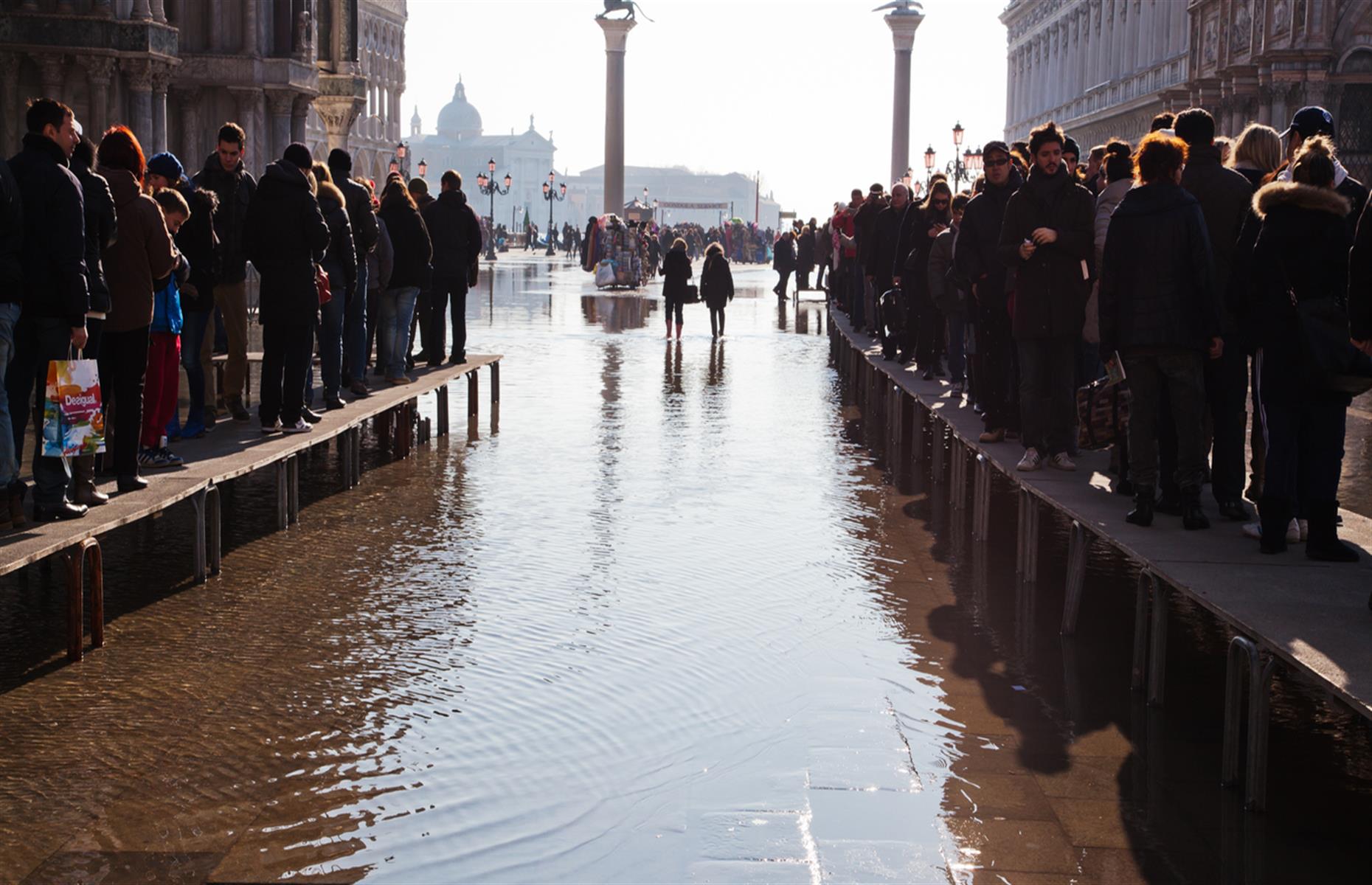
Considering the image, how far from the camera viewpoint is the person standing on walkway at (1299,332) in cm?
690

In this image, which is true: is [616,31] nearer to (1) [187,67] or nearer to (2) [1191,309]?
(1) [187,67]

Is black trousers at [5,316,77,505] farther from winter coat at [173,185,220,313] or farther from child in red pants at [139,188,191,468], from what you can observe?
winter coat at [173,185,220,313]

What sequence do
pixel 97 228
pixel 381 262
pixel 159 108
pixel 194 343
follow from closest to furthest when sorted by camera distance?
pixel 97 228 → pixel 194 343 → pixel 381 262 → pixel 159 108

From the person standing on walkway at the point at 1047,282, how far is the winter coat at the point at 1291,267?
217 cm

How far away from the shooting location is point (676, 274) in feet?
81.6

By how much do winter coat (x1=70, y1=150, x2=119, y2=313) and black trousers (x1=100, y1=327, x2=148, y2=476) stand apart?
0.33 metres

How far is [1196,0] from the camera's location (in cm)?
3978

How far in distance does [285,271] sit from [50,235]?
2.98 m

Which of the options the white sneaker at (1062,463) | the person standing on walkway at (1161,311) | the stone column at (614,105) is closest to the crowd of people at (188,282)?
the white sneaker at (1062,463)

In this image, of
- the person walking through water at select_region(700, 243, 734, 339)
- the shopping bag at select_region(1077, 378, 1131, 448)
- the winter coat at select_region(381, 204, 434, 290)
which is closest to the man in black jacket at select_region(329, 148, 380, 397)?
the winter coat at select_region(381, 204, 434, 290)

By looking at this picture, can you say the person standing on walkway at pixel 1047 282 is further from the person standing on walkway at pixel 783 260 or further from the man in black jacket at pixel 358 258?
the person standing on walkway at pixel 783 260

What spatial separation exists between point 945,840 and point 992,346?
19.9 ft

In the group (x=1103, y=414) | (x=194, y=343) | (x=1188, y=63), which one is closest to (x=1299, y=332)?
(x=1103, y=414)

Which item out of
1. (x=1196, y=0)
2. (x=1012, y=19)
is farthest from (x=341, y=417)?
(x=1012, y=19)
